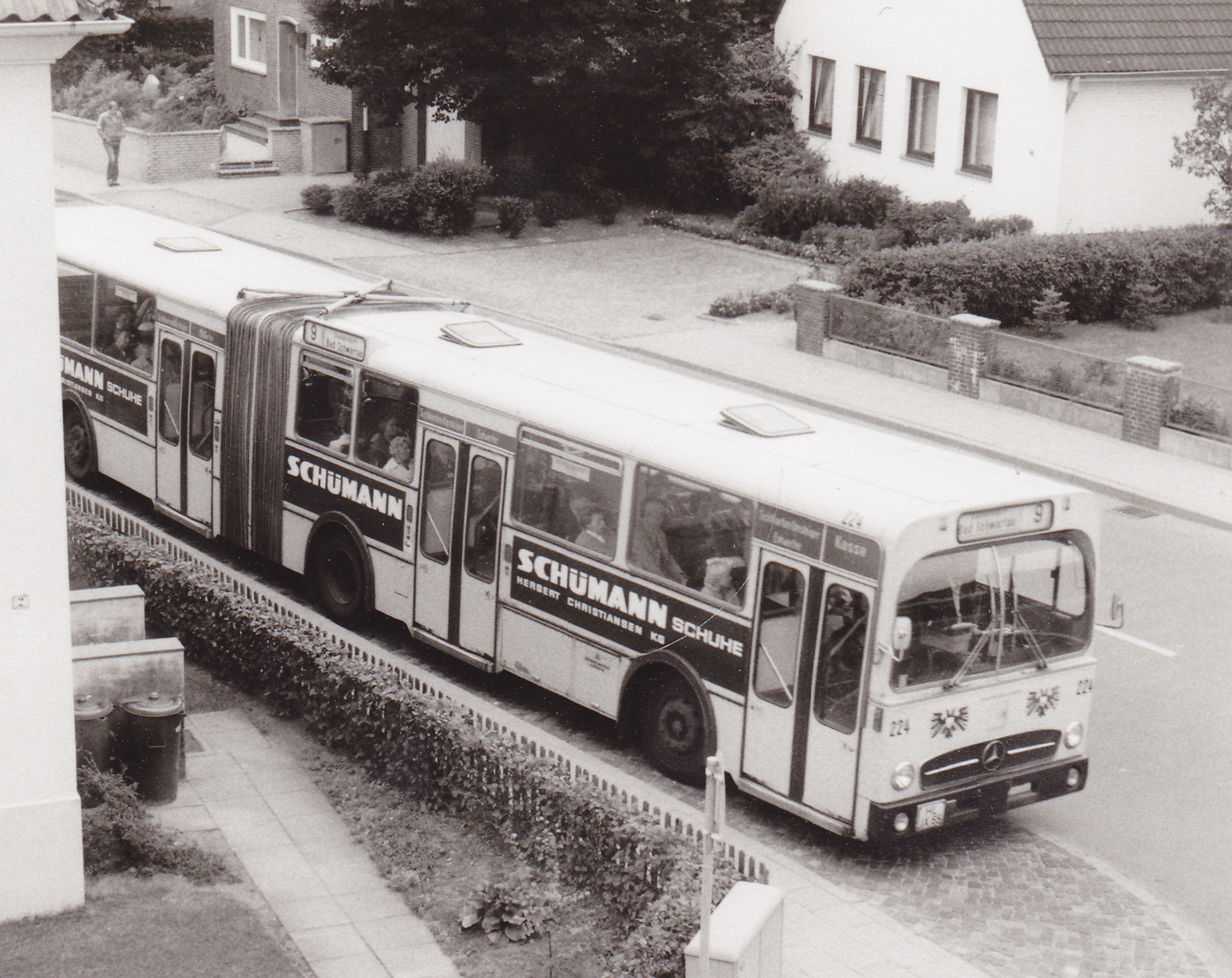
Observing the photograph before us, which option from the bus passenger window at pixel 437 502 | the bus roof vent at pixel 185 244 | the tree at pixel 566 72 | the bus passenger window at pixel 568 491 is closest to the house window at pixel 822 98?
the tree at pixel 566 72

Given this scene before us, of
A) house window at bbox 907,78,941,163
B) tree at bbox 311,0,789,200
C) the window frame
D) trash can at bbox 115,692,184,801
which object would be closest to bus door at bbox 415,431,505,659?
trash can at bbox 115,692,184,801

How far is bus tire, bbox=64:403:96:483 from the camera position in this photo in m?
17.7

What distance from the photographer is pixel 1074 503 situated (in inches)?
414

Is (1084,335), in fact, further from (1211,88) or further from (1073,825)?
(1073,825)

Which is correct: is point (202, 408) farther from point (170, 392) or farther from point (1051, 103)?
point (1051, 103)

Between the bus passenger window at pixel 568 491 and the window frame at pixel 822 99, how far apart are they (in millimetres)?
23953

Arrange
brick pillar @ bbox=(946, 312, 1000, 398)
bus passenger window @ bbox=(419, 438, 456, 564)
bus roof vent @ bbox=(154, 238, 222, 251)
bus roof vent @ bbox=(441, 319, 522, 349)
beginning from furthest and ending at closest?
brick pillar @ bbox=(946, 312, 1000, 398)
bus roof vent @ bbox=(154, 238, 222, 251)
bus roof vent @ bbox=(441, 319, 522, 349)
bus passenger window @ bbox=(419, 438, 456, 564)

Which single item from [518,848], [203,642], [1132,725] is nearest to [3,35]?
[518,848]

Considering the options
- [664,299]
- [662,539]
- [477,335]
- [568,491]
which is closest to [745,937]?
[662,539]

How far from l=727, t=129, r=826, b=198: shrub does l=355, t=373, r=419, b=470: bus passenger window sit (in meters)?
21.2

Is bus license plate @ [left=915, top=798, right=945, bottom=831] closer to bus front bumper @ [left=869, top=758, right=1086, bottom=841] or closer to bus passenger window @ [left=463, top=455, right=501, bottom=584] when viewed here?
bus front bumper @ [left=869, top=758, right=1086, bottom=841]

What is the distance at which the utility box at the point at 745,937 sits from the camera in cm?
777

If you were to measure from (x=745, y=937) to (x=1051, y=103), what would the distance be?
954 inches

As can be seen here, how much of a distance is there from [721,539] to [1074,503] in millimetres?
2118
